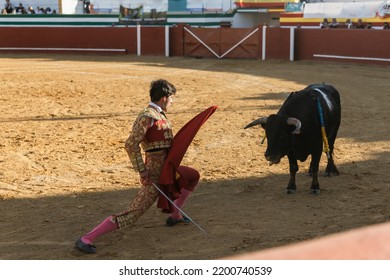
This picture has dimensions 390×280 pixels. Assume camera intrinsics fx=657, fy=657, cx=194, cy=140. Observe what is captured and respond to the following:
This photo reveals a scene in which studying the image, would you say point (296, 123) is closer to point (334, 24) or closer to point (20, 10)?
point (334, 24)

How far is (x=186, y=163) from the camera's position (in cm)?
702

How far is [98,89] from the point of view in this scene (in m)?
13.0

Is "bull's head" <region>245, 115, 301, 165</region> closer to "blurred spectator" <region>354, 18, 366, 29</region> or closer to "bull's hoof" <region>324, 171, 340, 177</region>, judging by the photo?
"bull's hoof" <region>324, 171, 340, 177</region>

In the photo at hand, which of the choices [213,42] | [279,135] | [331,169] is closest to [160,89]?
[279,135]

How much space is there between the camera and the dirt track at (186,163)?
14.9 ft

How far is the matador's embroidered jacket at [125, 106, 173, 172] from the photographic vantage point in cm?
409

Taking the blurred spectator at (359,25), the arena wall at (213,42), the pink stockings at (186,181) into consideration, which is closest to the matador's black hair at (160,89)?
the pink stockings at (186,181)

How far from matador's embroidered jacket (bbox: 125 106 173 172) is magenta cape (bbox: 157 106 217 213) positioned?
7 cm

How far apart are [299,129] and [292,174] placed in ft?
1.54

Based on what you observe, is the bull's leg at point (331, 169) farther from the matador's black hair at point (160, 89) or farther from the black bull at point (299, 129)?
the matador's black hair at point (160, 89)

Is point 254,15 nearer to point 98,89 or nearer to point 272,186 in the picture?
point 98,89

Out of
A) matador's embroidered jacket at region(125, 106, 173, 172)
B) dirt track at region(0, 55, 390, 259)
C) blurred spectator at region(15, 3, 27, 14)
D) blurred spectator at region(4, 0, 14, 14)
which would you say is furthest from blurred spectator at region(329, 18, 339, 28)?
matador's embroidered jacket at region(125, 106, 173, 172)

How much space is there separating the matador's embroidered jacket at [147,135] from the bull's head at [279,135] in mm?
1281

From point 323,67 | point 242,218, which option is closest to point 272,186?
point 242,218
